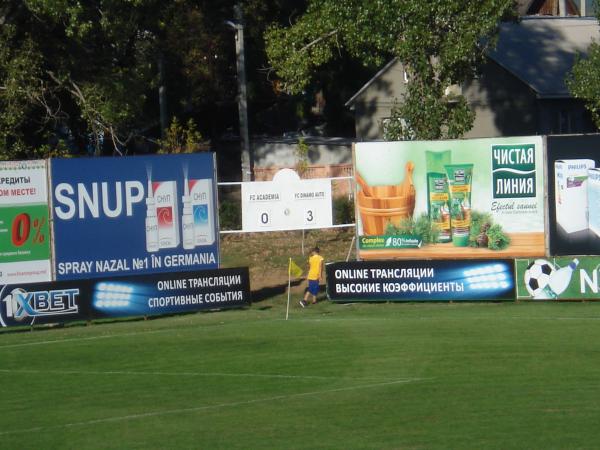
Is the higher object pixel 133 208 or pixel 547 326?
pixel 133 208

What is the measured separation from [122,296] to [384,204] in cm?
750

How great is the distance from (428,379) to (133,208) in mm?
12494

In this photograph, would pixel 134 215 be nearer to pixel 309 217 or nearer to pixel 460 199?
pixel 309 217

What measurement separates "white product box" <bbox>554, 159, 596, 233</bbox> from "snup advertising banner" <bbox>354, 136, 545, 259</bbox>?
1.53 feet

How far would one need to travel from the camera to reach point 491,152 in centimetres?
2730

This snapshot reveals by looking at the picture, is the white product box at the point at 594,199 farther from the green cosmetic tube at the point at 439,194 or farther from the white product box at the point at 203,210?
the white product box at the point at 203,210

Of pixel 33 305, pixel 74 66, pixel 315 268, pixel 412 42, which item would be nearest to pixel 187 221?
pixel 315 268

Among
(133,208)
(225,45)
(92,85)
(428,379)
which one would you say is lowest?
(428,379)

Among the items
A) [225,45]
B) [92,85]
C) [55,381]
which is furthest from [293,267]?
[225,45]

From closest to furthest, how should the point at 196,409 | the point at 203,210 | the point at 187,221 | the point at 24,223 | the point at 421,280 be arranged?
1. the point at 196,409
2. the point at 24,223
3. the point at 421,280
4. the point at 187,221
5. the point at 203,210

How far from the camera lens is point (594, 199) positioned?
2616 cm

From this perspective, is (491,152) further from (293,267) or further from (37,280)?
(37,280)

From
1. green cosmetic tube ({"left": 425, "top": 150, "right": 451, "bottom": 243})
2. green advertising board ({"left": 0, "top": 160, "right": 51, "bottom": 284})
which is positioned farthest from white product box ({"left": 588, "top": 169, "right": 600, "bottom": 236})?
green advertising board ({"left": 0, "top": 160, "right": 51, "bottom": 284})

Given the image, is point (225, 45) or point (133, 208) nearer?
point (133, 208)
